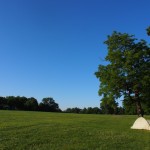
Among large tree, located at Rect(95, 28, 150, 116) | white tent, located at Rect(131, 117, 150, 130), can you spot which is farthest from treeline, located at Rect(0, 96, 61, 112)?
white tent, located at Rect(131, 117, 150, 130)

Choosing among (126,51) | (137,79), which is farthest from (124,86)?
(126,51)

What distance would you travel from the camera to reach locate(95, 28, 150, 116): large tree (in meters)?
51.1

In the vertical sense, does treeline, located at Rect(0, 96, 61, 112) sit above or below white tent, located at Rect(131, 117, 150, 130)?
above

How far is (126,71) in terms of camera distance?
5166 cm

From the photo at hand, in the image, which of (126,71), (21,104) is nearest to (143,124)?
(126,71)

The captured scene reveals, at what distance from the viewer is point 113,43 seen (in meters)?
55.0

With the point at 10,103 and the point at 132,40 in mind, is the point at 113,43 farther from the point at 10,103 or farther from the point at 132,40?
the point at 10,103

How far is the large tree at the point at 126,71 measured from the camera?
51125 mm

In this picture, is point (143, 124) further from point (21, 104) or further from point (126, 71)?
point (21, 104)

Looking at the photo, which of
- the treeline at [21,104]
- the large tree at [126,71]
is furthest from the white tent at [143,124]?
the treeline at [21,104]

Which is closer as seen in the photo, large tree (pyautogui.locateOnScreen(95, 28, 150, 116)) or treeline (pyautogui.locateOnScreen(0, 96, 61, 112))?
large tree (pyautogui.locateOnScreen(95, 28, 150, 116))

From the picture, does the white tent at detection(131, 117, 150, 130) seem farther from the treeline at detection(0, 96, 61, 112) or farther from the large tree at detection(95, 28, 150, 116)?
the treeline at detection(0, 96, 61, 112)

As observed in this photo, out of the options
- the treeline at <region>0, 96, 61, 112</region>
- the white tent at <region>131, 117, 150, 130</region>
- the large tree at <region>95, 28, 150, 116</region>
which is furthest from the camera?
the treeline at <region>0, 96, 61, 112</region>

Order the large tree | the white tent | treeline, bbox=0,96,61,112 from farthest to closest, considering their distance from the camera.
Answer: treeline, bbox=0,96,61,112
the large tree
the white tent
